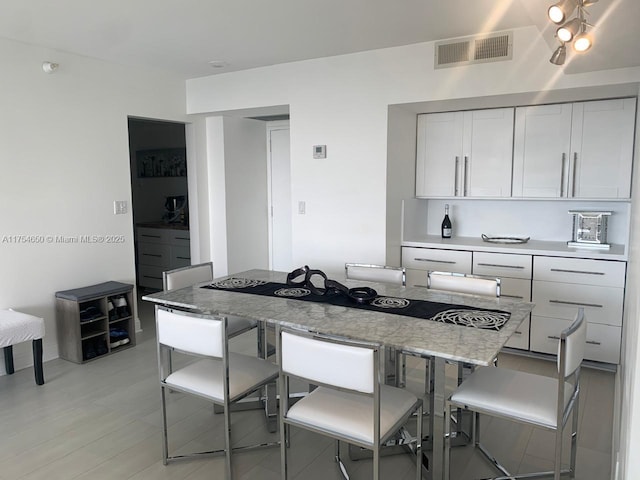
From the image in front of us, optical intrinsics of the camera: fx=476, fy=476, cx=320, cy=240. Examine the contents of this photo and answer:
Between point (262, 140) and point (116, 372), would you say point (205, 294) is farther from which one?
point (262, 140)

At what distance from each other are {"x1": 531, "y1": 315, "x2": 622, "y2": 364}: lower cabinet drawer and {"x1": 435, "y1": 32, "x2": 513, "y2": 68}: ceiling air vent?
2.05 meters

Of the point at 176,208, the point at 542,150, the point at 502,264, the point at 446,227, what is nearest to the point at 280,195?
the point at 176,208

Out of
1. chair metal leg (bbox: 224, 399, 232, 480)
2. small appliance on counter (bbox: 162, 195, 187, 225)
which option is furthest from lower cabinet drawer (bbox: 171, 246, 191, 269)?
chair metal leg (bbox: 224, 399, 232, 480)

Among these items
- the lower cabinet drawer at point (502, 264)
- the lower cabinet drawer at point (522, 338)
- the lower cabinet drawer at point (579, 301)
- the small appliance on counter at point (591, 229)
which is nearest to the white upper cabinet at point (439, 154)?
the lower cabinet drawer at point (502, 264)

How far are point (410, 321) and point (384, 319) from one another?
0.41 feet

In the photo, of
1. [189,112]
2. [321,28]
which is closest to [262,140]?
[189,112]

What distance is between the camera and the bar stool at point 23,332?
10.7ft

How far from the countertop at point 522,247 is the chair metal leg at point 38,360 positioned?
3.03 metres

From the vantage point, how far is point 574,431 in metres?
2.33

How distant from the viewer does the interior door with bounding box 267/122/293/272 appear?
18.5 ft

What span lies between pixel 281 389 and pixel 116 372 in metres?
2.19

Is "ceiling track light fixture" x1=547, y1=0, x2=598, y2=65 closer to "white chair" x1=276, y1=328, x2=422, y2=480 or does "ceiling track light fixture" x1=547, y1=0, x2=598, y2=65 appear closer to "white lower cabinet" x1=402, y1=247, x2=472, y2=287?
"white chair" x1=276, y1=328, x2=422, y2=480

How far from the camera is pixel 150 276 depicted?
6.41 meters

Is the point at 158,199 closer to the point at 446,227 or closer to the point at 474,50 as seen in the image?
the point at 446,227
